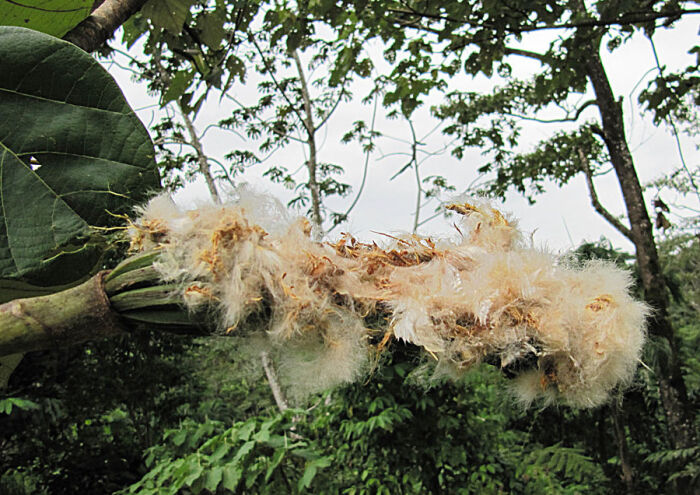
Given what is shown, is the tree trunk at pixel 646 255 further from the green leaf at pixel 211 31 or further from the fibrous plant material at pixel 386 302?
the fibrous plant material at pixel 386 302

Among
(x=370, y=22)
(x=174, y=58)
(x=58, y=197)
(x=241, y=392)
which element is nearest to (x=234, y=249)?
(x=58, y=197)

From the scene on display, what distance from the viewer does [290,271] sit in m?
0.33

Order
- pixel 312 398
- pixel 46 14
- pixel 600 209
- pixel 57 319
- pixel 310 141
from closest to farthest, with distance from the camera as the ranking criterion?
pixel 57 319, pixel 46 14, pixel 312 398, pixel 600 209, pixel 310 141

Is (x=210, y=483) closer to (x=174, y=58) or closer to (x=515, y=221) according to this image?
(x=515, y=221)

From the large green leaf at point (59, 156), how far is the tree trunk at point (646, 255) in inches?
111

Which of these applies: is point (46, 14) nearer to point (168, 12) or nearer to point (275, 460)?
point (168, 12)

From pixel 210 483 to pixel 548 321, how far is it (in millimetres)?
1671

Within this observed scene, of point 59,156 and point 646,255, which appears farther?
point 646,255

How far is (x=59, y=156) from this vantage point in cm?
37

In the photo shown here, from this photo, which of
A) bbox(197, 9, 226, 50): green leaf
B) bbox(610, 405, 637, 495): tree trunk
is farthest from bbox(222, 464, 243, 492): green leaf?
bbox(610, 405, 637, 495): tree trunk

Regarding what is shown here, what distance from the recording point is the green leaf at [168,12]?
2.59ft

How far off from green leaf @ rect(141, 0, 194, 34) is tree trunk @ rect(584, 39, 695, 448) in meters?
2.53

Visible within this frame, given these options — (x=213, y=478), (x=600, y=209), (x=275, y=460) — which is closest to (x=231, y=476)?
(x=213, y=478)

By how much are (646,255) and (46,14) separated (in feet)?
10.9
